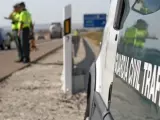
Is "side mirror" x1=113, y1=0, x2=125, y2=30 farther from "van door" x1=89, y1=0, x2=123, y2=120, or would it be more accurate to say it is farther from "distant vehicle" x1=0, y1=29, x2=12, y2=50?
"distant vehicle" x1=0, y1=29, x2=12, y2=50

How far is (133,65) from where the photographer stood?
2730 millimetres

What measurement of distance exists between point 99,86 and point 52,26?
63120 mm

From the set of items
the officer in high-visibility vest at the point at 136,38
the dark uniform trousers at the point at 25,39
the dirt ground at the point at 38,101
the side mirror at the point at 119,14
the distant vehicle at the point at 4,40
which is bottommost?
the distant vehicle at the point at 4,40

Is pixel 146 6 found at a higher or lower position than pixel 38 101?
higher

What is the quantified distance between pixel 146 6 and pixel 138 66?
372 millimetres

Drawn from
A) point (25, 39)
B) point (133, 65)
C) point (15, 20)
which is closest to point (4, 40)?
point (15, 20)

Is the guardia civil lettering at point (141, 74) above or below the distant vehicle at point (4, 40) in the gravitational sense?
above

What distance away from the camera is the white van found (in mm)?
2307

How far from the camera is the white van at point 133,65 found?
2.31 metres

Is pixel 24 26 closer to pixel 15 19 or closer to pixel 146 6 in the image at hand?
pixel 15 19

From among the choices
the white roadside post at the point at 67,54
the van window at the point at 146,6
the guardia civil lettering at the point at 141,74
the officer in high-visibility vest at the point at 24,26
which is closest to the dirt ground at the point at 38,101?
the white roadside post at the point at 67,54

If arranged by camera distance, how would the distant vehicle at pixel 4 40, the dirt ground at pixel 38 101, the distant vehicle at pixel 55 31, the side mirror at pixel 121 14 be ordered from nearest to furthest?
the side mirror at pixel 121 14 → the dirt ground at pixel 38 101 → the distant vehicle at pixel 4 40 → the distant vehicle at pixel 55 31

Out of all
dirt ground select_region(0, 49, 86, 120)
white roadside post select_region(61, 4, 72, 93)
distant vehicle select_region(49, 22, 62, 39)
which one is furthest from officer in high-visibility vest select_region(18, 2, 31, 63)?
distant vehicle select_region(49, 22, 62, 39)

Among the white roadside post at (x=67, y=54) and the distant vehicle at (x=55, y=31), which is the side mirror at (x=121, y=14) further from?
the distant vehicle at (x=55, y=31)
